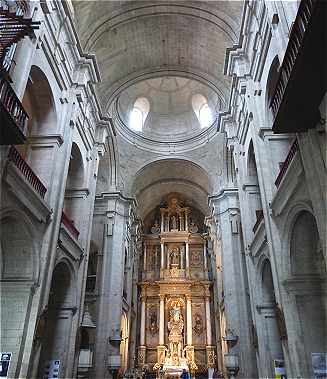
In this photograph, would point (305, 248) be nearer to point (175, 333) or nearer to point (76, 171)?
point (76, 171)

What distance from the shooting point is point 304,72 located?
610 cm

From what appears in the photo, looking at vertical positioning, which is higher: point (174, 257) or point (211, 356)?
point (174, 257)

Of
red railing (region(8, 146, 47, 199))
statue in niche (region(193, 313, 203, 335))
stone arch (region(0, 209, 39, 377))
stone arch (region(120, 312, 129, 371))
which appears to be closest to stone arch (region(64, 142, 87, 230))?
red railing (region(8, 146, 47, 199))

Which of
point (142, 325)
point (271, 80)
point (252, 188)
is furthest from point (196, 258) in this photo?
point (271, 80)

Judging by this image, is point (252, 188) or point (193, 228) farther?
point (193, 228)

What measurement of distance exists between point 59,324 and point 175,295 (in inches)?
573

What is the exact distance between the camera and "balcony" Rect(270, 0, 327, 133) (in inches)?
216

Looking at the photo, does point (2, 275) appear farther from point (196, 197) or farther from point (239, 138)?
point (196, 197)

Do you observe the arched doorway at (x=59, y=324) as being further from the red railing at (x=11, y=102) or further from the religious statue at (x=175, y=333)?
the religious statue at (x=175, y=333)

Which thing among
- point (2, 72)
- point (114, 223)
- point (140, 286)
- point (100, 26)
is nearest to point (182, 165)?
point (114, 223)

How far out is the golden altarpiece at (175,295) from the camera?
23.0 m

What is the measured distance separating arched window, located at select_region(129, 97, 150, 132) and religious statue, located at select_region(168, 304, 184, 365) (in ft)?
41.3

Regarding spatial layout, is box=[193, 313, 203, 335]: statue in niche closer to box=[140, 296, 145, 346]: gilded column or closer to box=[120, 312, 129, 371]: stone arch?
box=[140, 296, 145, 346]: gilded column

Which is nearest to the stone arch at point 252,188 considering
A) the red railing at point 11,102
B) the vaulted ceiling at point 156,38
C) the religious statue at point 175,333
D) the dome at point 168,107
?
the vaulted ceiling at point 156,38
